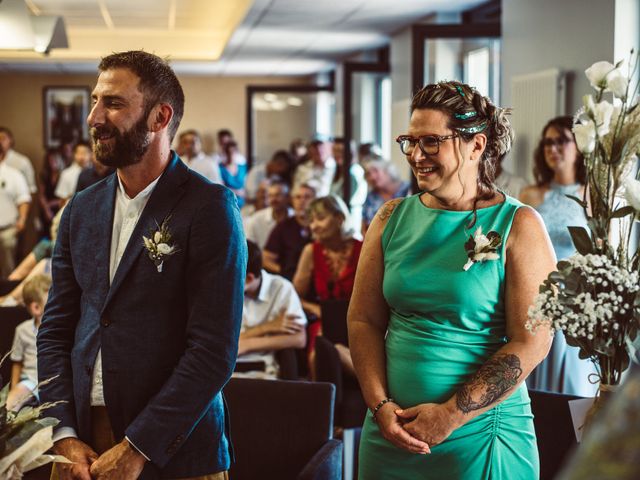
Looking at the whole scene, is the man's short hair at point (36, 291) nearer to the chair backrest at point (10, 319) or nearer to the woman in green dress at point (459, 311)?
the chair backrest at point (10, 319)

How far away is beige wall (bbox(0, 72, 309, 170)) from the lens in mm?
16391

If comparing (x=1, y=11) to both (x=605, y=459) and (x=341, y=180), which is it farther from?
(x=605, y=459)

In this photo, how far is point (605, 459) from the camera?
1.68ft

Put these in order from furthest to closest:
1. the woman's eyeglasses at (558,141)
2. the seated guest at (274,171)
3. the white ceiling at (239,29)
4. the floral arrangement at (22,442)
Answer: the seated guest at (274,171), the white ceiling at (239,29), the woman's eyeglasses at (558,141), the floral arrangement at (22,442)

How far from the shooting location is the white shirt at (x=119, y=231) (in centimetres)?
186

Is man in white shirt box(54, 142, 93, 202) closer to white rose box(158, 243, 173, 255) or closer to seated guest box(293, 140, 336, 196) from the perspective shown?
seated guest box(293, 140, 336, 196)

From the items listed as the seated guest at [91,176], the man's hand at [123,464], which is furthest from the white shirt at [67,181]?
the man's hand at [123,464]

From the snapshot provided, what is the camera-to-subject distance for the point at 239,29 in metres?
9.94

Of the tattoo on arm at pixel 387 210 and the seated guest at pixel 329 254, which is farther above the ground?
the tattoo on arm at pixel 387 210

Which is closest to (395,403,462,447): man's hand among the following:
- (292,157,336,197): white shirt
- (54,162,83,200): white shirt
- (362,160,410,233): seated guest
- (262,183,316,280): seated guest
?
(262,183,316,280): seated guest

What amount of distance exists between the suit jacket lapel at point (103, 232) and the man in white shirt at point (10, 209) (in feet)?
29.3

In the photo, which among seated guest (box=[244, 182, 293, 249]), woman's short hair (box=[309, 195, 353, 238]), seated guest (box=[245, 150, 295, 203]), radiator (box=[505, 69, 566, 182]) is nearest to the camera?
woman's short hair (box=[309, 195, 353, 238])

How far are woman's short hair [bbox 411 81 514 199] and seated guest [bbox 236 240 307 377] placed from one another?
205 cm

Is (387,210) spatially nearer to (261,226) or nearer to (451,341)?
(451,341)
